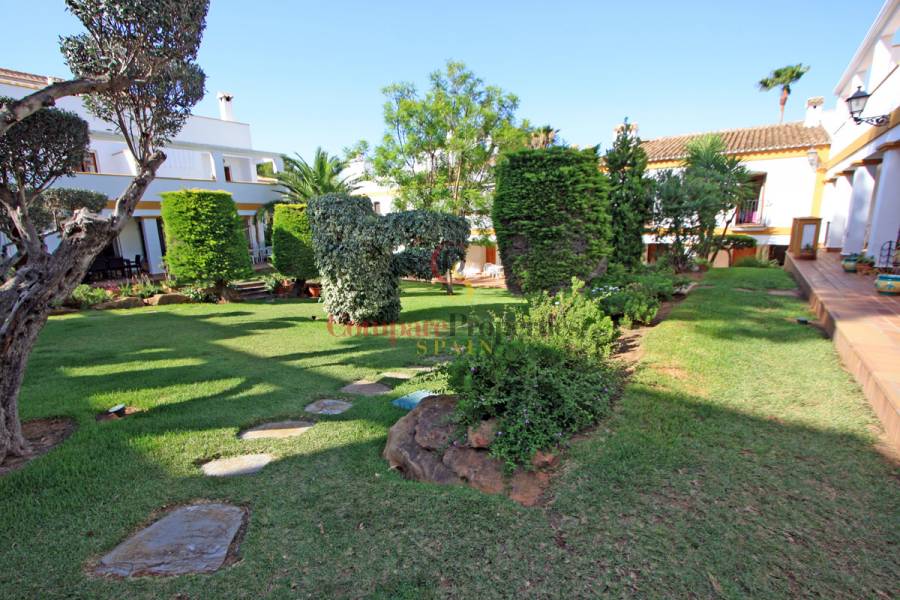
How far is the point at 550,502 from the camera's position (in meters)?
2.69

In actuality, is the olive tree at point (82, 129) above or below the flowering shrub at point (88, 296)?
above

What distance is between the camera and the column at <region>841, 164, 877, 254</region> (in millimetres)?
11828

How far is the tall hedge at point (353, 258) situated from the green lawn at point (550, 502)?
4.38m

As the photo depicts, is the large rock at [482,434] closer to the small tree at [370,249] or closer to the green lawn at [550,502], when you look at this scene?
the green lawn at [550,502]

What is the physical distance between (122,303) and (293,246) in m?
5.42

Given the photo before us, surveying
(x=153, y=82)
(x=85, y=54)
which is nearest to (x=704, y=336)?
(x=153, y=82)

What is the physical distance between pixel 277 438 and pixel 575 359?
3.00 meters

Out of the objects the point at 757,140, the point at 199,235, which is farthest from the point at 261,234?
the point at 757,140

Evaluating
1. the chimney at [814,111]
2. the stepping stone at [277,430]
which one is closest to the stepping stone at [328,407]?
the stepping stone at [277,430]

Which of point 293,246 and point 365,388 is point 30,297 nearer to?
point 365,388

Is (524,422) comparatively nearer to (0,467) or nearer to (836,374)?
(836,374)

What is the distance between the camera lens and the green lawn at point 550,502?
214 cm

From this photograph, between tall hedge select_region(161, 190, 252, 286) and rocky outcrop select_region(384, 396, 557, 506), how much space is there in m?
12.0

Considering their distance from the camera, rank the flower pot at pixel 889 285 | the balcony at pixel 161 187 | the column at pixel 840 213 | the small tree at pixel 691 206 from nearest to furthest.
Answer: the flower pot at pixel 889 285 → the small tree at pixel 691 206 → the column at pixel 840 213 → the balcony at pixel 161 187
